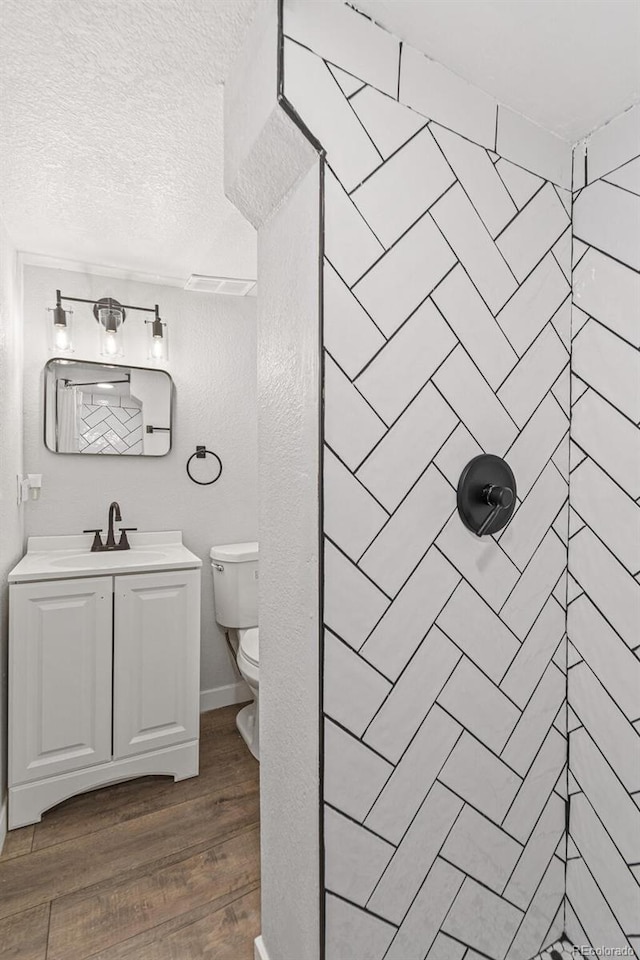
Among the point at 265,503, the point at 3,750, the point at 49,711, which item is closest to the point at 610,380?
the point at 265,503

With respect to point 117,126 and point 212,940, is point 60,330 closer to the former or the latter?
point 117,126

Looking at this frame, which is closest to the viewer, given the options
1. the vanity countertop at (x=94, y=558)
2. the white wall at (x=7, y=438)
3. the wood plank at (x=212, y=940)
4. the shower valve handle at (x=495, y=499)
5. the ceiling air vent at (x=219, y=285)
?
the shower valve handle at (x=495, y=499)

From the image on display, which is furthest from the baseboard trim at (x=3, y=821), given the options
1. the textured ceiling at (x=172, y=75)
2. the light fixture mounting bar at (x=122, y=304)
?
the textured ceiling at (x=172, y=75)

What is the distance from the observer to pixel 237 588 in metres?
2.49

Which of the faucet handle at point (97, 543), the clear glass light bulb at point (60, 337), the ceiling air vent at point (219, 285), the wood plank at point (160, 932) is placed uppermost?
the ceiling air vent at point (219, 285)

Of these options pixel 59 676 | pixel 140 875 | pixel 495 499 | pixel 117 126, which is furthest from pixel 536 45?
pixel 140 875

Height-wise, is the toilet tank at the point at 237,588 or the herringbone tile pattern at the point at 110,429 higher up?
the herringbone tile pattern at the point at 110,429

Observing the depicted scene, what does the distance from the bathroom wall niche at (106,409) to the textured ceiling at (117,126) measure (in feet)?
1.80

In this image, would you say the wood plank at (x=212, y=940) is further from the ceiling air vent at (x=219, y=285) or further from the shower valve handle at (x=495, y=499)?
the ceiling air vent at (x=219, y=285)

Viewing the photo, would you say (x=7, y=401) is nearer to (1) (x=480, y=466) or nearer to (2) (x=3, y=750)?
(2) (x=3, y=750)

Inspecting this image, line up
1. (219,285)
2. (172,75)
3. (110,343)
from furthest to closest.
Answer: (219,285) < (110,343) < (172,75)

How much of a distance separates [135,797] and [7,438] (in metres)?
1.56

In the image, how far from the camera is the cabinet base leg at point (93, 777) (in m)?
1.82

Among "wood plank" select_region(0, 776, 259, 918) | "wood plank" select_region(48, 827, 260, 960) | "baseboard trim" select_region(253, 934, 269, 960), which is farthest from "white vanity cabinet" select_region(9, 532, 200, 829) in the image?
"baseboard trim" select_region(253, 934, 269, 960)
